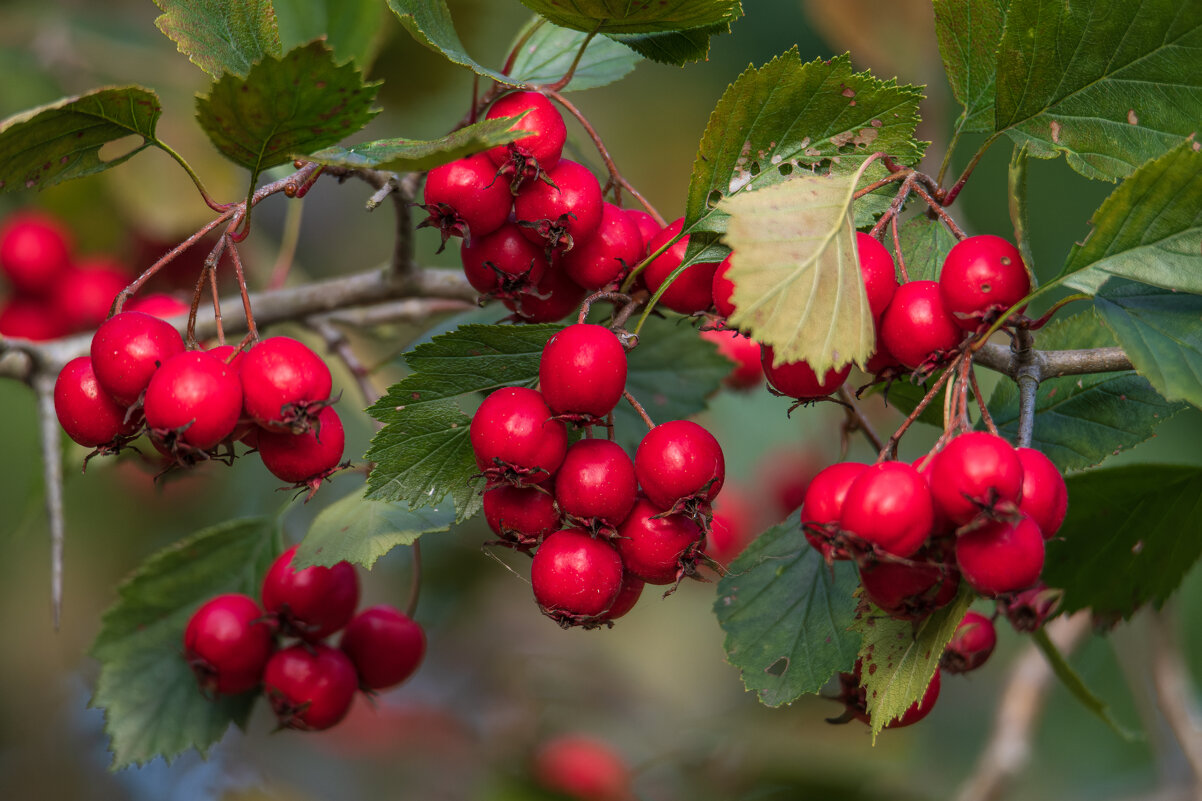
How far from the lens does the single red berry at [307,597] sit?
53.7 inches

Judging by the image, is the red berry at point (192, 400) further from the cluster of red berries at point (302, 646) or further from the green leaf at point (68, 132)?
the cluster of red berries at point (302, 646)

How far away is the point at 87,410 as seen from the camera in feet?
3.10

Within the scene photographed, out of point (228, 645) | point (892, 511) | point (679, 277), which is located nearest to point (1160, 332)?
point (892, 511)

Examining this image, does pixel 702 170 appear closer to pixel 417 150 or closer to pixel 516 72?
pixel 417 150

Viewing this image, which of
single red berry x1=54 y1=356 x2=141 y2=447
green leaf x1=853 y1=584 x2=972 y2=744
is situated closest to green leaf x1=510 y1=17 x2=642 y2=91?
single red berry x1=54 y1=356 x2=141 y2=447

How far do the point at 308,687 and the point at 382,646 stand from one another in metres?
0.12

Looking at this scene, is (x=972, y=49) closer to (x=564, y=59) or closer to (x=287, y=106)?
(x=564, y=59)

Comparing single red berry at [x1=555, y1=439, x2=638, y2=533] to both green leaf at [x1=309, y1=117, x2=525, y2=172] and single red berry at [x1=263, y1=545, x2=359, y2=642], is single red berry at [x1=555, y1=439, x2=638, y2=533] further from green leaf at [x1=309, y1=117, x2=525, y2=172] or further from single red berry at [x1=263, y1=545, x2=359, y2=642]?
single red berry at [x1=263, y1=545, x2=359, y2=642]

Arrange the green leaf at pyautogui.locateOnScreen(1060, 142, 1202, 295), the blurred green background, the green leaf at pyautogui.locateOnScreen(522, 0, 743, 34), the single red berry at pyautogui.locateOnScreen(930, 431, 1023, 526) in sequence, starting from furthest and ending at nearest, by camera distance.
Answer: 1. the blurred green background
2. the green leaf at pyautogui.locateOnScreen(522, 0, 743, 34)
3. the green leaf at pyautogui.locateOnScreen(1060, 142, 1202, 295)
4. the single red berry at pyautogui.locateOnScreen(930, 431, 1023, 526)

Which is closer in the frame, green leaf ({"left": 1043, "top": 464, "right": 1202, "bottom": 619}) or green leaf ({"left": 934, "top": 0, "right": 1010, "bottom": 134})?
green leaf ({"left": 934, "top": 0, "right": 1010, "bottom": 134})

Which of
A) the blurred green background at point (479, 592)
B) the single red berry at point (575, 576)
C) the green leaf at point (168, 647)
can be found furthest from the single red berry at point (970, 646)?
the green leaf at point (168, 647)

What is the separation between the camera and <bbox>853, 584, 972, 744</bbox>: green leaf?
910 millimetres

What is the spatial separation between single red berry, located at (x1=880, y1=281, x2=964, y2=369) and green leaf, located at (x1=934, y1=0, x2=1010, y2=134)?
0.95 ft

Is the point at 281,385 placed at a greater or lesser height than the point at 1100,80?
lesser
